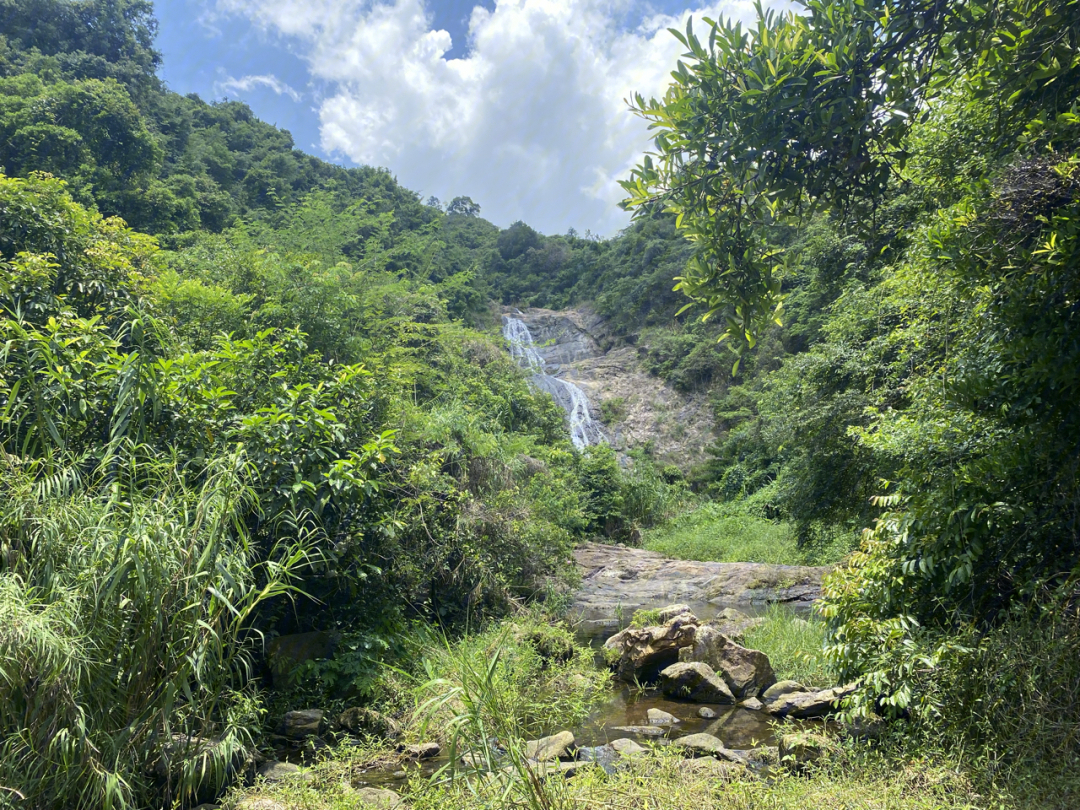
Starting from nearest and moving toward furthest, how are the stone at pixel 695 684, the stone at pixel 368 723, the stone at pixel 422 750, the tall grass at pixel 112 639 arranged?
the tall grass at pixel 112 639
the stone at pixel 422 750
the stone at pixel 368 723
the stone at pixel 695 684

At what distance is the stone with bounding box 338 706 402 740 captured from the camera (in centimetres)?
579

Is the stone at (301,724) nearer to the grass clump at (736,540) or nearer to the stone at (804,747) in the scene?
the stone at (804,747)

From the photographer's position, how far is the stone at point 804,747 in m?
4.59

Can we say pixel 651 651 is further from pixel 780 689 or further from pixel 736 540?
pixel 736 540

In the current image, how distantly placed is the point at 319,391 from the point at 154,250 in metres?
6.88

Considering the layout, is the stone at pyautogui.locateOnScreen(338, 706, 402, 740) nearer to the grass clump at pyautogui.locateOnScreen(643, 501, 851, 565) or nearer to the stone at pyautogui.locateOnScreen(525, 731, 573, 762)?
the stone at pyautogui.locateOnScreen(525, 731, 573, 762)

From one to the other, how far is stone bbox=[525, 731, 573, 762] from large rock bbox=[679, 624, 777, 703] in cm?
243

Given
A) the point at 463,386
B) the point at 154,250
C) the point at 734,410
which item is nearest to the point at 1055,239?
the point at 154,250

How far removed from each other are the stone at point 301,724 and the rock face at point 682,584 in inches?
235

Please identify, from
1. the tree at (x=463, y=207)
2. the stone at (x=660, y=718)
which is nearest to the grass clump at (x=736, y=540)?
the stone at (x=660, y=718)

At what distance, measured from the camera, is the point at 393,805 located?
3.64 metres

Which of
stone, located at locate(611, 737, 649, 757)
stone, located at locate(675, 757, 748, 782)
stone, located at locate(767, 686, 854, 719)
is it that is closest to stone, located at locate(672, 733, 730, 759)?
stone, located at locate(611, 737, 649, 757)

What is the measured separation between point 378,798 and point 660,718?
339cm

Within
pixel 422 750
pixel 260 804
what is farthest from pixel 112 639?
pixel 422 750
